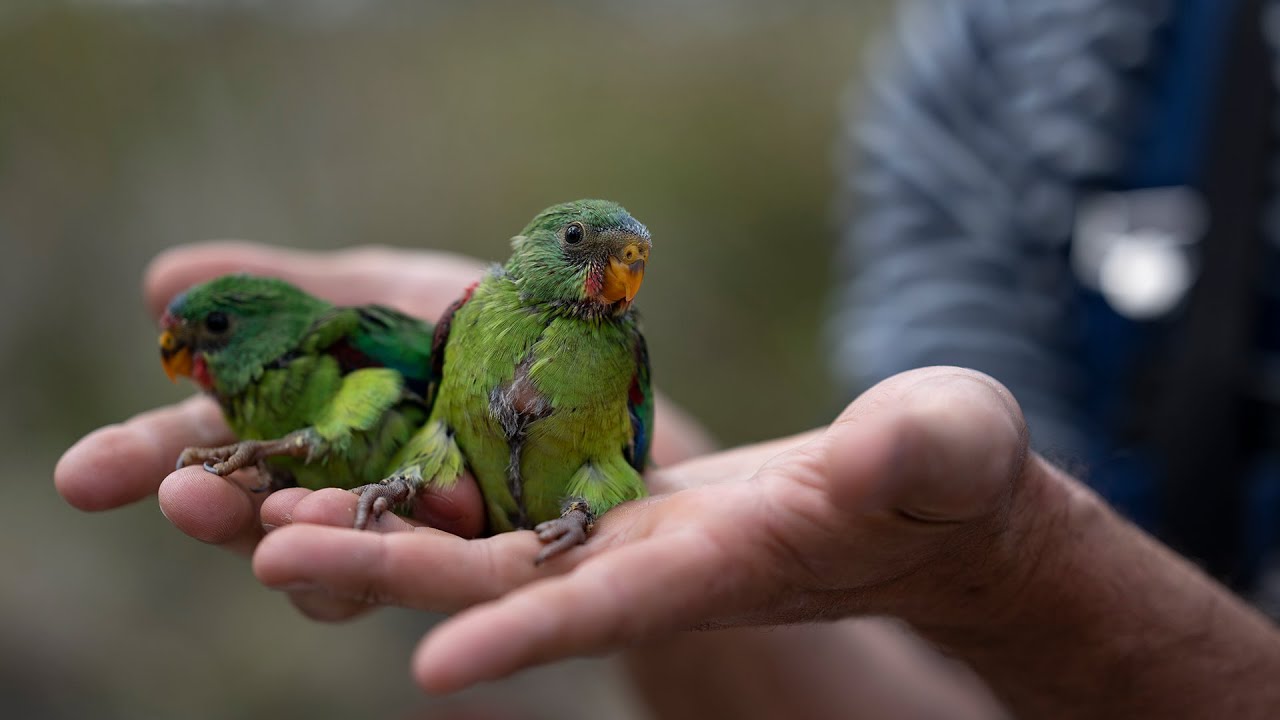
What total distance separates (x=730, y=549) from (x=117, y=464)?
1760 mm

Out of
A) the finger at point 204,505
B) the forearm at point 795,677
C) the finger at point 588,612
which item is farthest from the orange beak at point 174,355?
the forearm at point 795,677

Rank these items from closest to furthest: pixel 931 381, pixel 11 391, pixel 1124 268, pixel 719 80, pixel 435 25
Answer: pixel 931 381, pixel 1124 268, pixel 11 391, pixel 435 25, pixel 719 80

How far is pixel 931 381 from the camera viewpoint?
1769mm

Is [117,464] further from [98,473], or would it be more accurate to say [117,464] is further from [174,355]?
[174,355]

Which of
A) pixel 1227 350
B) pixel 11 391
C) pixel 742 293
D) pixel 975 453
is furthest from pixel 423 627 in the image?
pixel 975 453

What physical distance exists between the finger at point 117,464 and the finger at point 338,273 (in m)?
0.75

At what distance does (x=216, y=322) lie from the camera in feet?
9.40

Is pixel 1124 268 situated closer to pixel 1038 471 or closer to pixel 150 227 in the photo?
pixel 1038 471

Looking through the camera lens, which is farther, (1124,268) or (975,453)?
(1124,268)

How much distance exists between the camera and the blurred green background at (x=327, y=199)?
6199mm

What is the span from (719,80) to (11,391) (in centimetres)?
597

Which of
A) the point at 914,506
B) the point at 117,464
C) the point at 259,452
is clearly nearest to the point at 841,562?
the point at 914,506

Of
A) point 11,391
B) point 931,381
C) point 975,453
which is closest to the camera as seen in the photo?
point 975,453

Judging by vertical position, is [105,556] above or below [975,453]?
below
